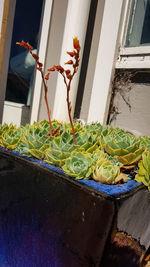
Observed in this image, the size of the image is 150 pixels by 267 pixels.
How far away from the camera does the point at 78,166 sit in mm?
921

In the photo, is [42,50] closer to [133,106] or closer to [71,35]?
[71,35]

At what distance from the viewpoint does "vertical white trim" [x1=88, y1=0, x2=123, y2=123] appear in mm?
2455

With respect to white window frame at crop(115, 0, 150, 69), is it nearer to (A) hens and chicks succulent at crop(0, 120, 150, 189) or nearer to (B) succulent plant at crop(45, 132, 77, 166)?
(A) hens and chicks succulent at crop(0, 120, 150, 189)

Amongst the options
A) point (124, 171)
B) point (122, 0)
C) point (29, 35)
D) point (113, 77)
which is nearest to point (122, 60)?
point (113, 77)

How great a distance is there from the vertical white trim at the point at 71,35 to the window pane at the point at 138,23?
49 cm

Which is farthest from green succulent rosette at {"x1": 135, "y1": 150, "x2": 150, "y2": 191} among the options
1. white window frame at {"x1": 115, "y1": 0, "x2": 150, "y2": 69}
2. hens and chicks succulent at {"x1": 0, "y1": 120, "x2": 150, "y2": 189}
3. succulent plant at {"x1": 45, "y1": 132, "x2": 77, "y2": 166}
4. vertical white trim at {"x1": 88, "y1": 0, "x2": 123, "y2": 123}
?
vertical white trim at {"x1": 88, "y1": 0, "x2": 123, "y2": 123}

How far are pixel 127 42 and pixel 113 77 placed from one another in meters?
0.40

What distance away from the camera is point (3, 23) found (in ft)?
9.00

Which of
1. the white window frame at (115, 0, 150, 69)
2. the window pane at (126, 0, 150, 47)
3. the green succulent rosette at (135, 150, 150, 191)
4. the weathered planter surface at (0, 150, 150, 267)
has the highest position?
the window pane at (126, 0, 150, 47)

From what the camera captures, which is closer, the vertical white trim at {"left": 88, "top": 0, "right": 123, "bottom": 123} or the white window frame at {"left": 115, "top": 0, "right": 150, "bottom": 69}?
the white window frame at {"left": 115, "top": 0, "right": 150, "bottom": 69}

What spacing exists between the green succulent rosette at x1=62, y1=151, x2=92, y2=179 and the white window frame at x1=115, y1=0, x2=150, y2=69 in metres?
1.58

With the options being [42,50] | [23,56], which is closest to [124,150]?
[42,50]

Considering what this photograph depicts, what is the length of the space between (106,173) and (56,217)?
0.26 meters

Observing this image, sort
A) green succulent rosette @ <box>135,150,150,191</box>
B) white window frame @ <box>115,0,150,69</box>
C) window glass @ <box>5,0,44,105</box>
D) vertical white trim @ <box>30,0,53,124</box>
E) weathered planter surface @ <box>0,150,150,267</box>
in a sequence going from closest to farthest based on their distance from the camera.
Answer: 1. weathered planter surface @ <box>0,150,150,267</box>
2. green succulent rosette @ <box>135,150,150,191</box>
3. white window frame @ <box>115,0,150,69</box>
4. vertical white trim @ <box>30,0,53,124</box>
5. window glass @ <box>5,0,44,105</box>
